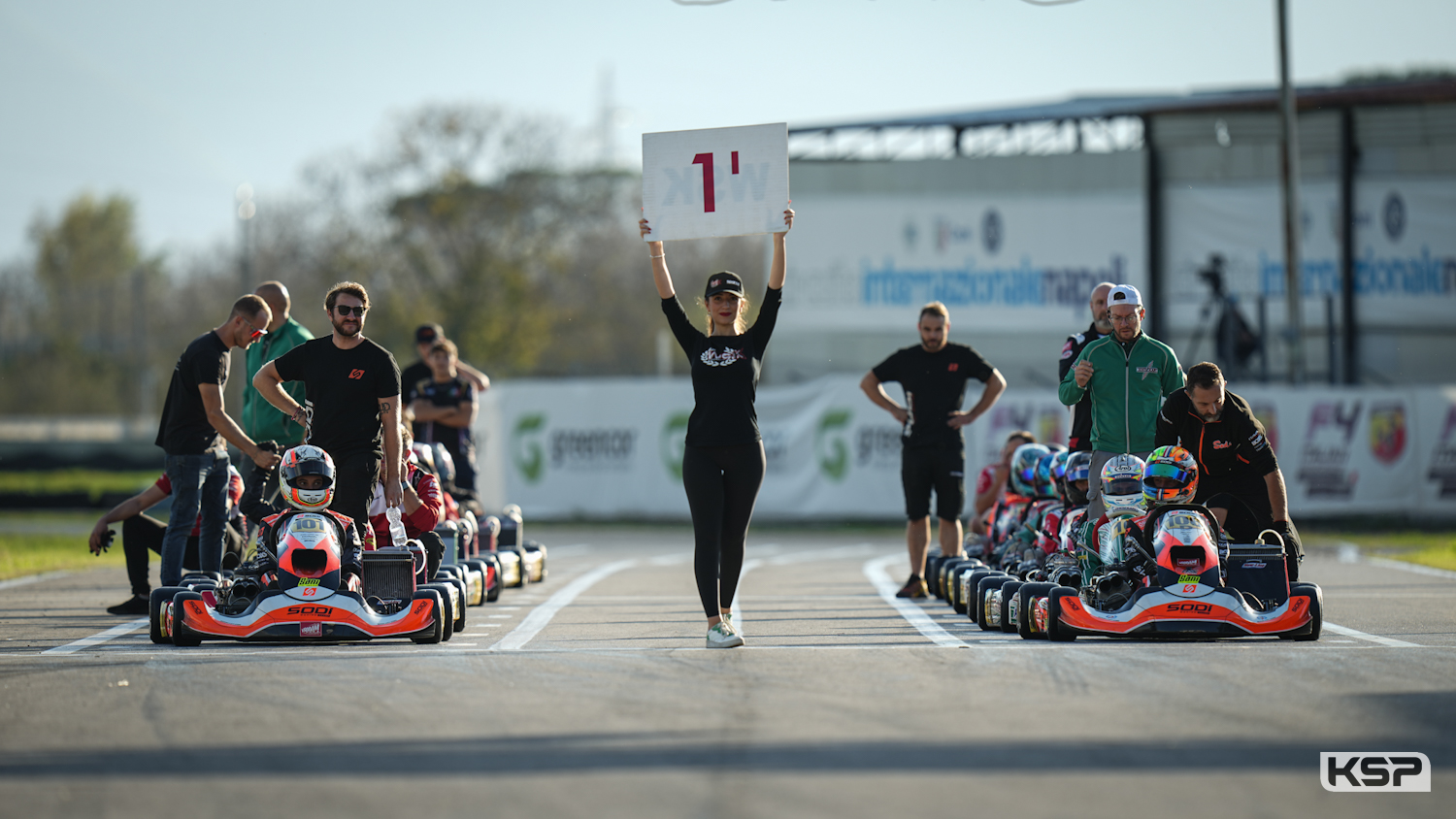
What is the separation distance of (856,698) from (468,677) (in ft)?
6.04

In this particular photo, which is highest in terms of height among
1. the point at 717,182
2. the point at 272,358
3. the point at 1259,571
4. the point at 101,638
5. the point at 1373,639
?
the point at 717,182

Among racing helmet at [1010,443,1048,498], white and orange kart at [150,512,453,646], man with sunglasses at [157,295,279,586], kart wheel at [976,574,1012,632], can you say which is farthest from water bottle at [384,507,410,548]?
racing helmet at [1010,443,1048,498]

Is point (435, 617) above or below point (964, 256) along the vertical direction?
below

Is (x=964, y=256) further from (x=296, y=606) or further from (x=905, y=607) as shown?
(x=296, y=606)

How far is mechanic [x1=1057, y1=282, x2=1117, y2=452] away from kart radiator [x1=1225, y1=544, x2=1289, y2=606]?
1929mm

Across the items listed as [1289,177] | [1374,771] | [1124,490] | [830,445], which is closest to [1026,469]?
[1124,490]

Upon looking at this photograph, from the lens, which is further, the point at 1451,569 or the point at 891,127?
the point at 891,127

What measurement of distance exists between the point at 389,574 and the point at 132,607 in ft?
9.92

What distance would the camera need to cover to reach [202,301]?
74562mm

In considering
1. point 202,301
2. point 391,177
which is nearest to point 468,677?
point 391,177

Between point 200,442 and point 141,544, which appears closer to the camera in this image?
point 200,442

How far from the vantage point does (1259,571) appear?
8.51m

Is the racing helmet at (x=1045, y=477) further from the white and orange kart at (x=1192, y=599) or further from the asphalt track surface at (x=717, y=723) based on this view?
the white and orange kart at (x=1192, y=599)

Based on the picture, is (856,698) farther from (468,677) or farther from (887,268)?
(887,268)
